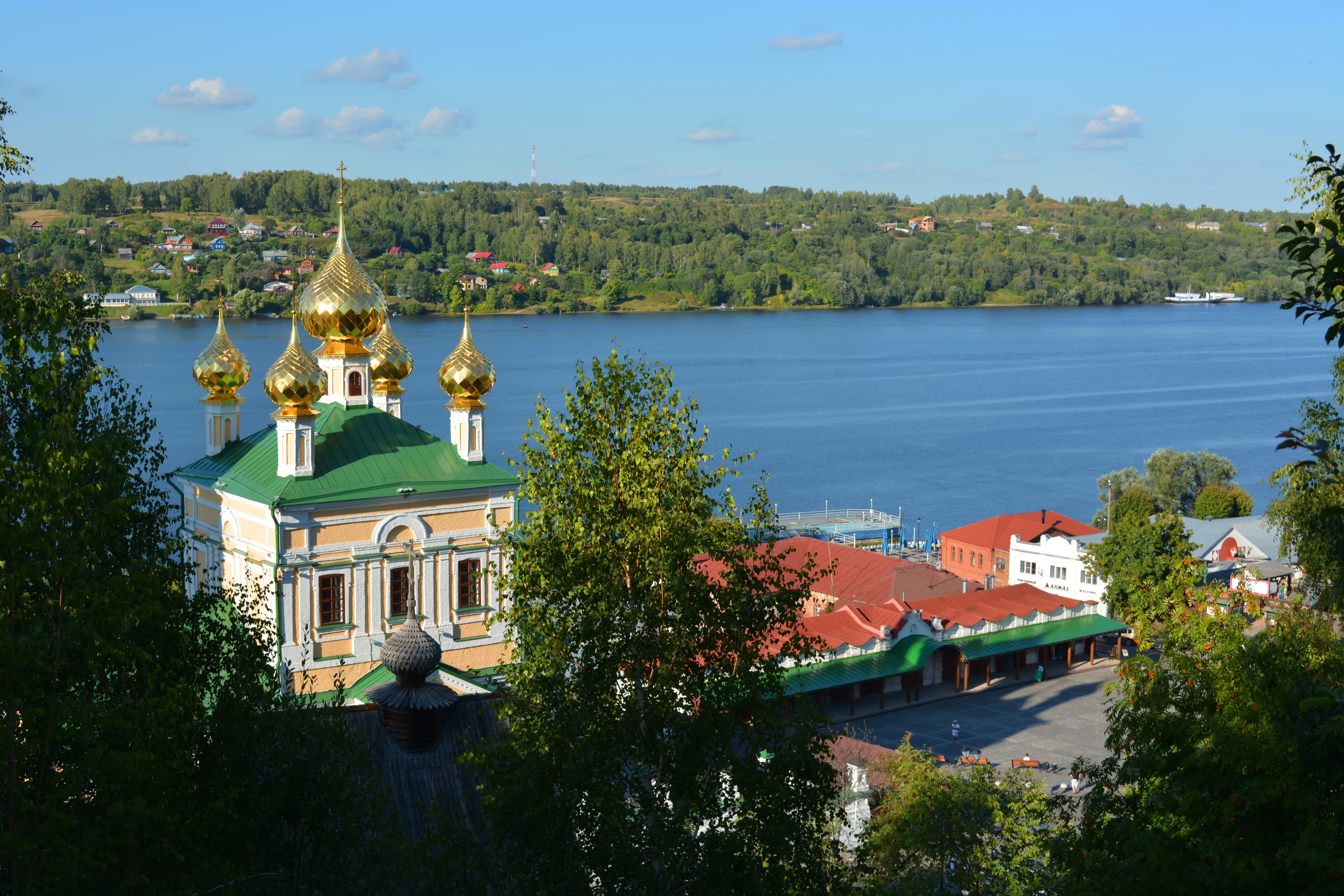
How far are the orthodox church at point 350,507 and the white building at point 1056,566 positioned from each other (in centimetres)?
2664

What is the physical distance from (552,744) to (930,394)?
306 feet

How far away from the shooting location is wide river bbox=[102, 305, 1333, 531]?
70.0 meters

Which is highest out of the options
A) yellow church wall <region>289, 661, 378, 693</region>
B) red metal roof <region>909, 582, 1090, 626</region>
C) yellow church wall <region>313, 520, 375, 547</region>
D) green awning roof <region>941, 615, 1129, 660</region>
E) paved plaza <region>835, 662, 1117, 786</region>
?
yellow church wall <region>313, 520, 375, 547</region>

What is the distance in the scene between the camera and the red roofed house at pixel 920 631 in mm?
33094

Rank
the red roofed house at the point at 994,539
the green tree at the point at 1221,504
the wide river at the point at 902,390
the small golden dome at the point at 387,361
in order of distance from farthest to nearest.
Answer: the wide river at the point at 902,390
the green tree at the point at 1221,504
the red roofed house at the point at 994,539
the small golden dome at the point at 387,361

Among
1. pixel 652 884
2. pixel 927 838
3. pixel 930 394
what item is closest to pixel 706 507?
pixel 652 884

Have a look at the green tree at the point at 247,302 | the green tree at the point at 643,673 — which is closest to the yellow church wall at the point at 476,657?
the green tree at the point at 643,673

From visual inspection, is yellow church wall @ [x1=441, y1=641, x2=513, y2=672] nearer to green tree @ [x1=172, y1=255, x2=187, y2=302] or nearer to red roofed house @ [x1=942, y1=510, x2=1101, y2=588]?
red roofed house @ [x1=942, y1=510, x2=1101, y2=588]

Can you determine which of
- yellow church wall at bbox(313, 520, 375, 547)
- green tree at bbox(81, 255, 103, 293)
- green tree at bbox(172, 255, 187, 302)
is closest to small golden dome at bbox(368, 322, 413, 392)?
yellow church wall at bbox(313, 520, 375, 547)

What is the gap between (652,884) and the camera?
8938 millimetres

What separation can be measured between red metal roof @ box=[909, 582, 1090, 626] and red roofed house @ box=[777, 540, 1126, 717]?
0.03 m

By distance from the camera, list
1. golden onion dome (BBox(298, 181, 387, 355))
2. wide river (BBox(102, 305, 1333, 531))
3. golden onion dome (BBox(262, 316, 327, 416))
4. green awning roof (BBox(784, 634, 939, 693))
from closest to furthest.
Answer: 1. golden onion dome (BBox(262, 316, 327, 416))
2. golden onion dome (BBox(298, 181, 387, 355))
3. green awning roof (BBox(784, 634, 939, 693))
4. wide river (BBox(102, 305, 1333, 531))

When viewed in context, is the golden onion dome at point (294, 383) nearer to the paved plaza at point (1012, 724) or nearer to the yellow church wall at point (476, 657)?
the yellow church wall at point (476, 657)

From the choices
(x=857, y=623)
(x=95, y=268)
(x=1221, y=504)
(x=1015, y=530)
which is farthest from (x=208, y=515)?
(x=95, y=268)
